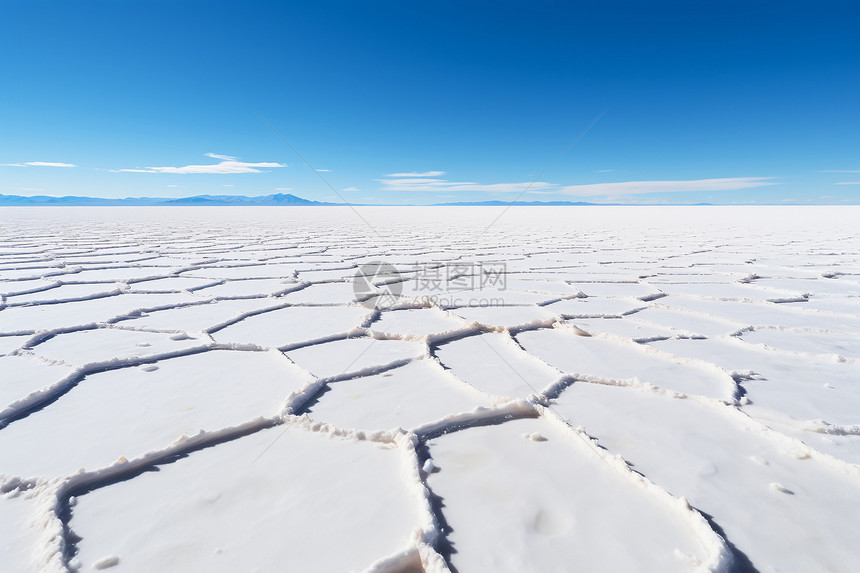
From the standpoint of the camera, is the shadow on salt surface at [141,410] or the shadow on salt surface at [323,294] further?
the shadow on salt surface at [323,294]

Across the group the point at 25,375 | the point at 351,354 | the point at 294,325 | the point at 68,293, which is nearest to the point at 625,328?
the point at 351,354

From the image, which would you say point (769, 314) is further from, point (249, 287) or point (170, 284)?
point (170, 284)

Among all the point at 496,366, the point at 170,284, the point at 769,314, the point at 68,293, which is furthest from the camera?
the point at 170,284

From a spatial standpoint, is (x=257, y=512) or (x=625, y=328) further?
(x=625, y=328)

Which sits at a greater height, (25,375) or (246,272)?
(25,375)

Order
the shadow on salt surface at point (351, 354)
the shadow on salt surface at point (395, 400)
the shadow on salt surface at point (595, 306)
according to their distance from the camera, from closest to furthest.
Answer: the shadow on salt surface at point (395, 400) < the shadow on salt surface at point (351, 354) < the shadow on salt surface at point (595, 306)

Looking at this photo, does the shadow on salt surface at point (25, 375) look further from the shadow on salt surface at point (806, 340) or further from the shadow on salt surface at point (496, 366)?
the shadow on salt surface at point (806, 340)

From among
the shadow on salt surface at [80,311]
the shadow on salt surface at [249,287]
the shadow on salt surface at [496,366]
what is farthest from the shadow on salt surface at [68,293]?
the shadow on salt surface at [496,366]
